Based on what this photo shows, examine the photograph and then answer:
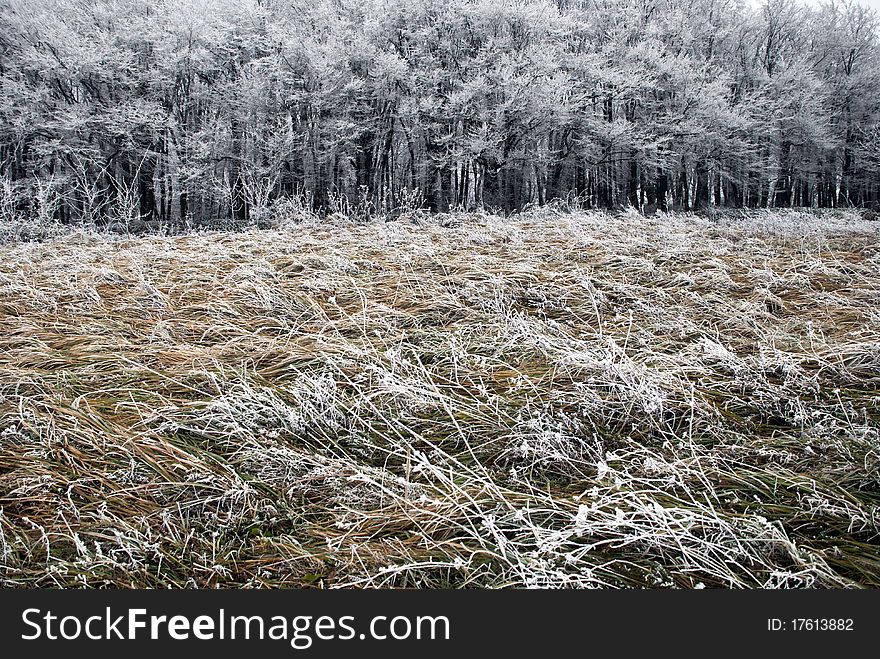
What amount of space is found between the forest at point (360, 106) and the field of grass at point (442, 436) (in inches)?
340

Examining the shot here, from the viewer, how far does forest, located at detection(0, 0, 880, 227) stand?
13.6 m

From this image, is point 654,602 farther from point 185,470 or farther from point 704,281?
point 704,281

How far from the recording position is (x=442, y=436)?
228cm

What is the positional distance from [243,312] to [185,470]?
6.66 ft

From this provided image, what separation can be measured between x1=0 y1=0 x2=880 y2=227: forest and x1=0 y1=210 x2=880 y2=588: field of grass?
864 cm

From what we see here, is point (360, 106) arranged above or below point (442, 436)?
above

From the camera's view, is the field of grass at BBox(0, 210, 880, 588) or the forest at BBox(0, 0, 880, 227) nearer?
the field of grass at BBox(0, 210, 880, 588)

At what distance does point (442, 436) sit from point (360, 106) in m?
14.2

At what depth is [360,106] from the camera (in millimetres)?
14656

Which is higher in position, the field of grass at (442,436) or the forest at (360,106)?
the forest at (360,106)

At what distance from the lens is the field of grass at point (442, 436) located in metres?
1.59

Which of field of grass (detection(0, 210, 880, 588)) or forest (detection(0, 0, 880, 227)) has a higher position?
forest (detection(0, 0, 880, 227))

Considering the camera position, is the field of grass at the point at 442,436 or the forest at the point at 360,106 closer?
the field of grass at the point at 442,436

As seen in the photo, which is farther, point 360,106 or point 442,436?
point 360,106
